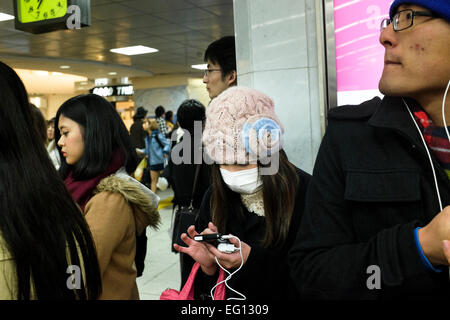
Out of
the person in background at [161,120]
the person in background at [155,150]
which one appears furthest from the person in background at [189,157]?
the person in background at [161,120]

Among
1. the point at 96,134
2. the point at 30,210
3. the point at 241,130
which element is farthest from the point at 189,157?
the point at 30,210

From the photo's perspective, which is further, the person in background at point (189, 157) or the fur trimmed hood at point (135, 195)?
the person in background at point (189, 157)

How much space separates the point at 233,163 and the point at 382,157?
0.76 metres

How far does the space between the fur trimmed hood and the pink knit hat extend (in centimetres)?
37

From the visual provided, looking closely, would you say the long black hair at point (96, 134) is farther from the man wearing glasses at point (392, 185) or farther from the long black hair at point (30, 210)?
the man wearing glasses at point (392, 185)

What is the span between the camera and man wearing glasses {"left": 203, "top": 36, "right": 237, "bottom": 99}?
8.04ft

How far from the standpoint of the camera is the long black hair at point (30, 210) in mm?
934

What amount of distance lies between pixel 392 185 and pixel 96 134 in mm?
1313

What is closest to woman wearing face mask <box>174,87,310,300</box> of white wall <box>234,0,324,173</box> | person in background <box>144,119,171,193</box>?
A: white wall <box>234,0,324,173</box>

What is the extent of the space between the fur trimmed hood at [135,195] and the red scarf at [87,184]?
1.0 inches

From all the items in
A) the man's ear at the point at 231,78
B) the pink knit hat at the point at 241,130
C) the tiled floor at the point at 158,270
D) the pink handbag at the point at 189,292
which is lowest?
the tiled floor at the point at 158,270

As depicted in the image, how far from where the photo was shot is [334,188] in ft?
3.33

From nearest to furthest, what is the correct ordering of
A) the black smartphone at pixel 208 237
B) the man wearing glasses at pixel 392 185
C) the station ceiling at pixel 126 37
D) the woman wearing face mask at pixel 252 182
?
the man wearing glasses at pixel 392 185, the black smartphone at pixel 208 237, the woman wearing face mask at pixel 252 182, the station ceiling at pixel 126 37
